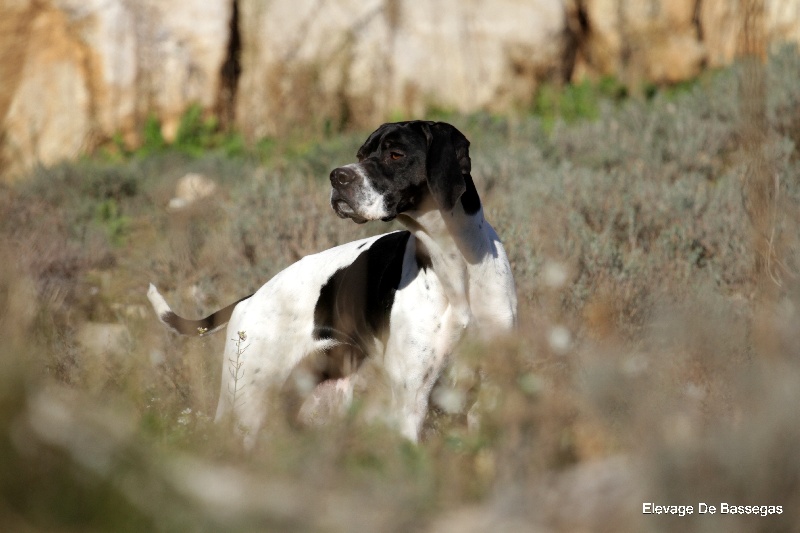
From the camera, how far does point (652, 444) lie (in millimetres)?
1994

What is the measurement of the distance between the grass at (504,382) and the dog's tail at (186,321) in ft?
0.38

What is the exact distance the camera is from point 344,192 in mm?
3766

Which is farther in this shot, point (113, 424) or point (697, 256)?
point (697, 256)

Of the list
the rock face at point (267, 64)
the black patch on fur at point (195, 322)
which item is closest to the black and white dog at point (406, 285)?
the black patch on fur at point (195, 322)

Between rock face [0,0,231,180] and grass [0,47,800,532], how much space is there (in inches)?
98.9

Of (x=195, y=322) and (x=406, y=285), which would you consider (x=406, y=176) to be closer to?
(x=406, y=285)

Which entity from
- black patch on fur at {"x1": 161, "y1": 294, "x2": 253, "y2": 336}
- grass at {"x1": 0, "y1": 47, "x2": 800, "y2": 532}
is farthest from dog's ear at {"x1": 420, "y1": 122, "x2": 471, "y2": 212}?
black patch on fur at {"x1": 161, "y1": 294, "x2": 253, "y2": 336}

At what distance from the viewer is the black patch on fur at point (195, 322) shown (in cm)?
445

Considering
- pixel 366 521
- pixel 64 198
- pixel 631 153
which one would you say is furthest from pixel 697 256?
pixel 64 198

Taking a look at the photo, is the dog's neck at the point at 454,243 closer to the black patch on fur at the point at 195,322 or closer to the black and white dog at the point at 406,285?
the black and white dog at the point at 406,285

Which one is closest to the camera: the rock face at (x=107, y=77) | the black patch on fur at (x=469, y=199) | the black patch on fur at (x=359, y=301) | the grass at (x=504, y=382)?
the grass at (x=504, y=382)

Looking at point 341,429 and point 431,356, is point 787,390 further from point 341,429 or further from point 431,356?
point 431,356

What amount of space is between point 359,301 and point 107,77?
6304mm

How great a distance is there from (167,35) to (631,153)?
15.4ft
